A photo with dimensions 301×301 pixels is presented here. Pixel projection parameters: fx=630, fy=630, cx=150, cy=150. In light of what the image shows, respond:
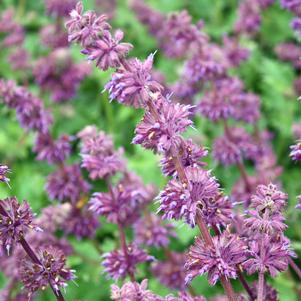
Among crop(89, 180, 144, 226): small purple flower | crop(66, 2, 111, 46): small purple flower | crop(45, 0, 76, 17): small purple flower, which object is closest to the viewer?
crop(66, 2, 111, 46): small purple flower

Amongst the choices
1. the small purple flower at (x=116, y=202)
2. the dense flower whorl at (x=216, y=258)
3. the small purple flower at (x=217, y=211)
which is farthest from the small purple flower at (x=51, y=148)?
the dense flower whorl at (x=216, y=258)

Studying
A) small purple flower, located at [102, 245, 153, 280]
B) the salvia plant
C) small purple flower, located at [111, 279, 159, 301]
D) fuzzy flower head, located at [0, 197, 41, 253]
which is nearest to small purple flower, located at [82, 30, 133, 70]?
the salvia plant

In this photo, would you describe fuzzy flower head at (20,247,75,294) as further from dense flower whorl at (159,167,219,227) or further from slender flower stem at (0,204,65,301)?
dense flower whorl at (159,167,219,227)

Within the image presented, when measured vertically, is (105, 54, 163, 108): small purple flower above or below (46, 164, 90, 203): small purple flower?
below

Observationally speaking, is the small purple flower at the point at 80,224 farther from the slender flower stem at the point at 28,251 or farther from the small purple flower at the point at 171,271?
the slender flower stem at the point at 28,251

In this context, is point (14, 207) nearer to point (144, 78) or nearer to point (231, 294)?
point (144, 78)

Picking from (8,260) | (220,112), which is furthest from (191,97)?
(8,260)
